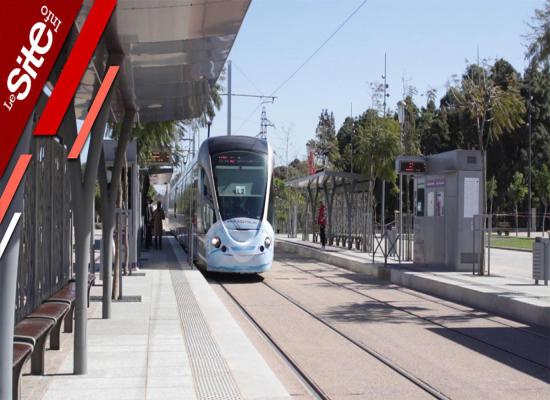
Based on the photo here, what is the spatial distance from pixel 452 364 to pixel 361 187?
21.2 metres

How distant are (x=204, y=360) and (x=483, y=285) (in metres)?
9.46

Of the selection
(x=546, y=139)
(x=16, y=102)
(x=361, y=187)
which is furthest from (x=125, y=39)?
(x=546, y=139)

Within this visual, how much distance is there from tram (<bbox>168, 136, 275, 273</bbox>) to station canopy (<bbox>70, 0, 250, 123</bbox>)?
25.2 ft

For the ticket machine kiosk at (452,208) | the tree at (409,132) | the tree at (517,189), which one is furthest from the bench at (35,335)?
the tree at (517,189)

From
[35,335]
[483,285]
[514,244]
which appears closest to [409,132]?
[514,244]

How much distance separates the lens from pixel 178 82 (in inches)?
424

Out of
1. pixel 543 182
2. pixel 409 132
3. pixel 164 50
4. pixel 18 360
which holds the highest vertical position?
pixel 409 132

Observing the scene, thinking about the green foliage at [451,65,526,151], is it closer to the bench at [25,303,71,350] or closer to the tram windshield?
the tram windshield

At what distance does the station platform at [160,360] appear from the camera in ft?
24.1

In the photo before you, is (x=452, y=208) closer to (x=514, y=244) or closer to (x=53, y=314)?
(x=53, y=314)

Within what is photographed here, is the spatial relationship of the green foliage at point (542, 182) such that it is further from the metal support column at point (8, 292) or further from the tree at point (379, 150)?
the metal support column at point (8, 292)

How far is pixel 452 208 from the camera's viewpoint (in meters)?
20.9

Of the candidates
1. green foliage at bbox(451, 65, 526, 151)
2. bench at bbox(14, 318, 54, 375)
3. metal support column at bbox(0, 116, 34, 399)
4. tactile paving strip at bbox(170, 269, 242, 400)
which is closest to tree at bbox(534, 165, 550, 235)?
green foliage at bbox(451, 65, 526, 151)

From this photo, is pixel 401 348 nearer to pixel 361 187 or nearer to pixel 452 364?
pixel 452 364
